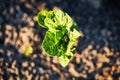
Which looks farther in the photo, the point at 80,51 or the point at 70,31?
the point at 80,51

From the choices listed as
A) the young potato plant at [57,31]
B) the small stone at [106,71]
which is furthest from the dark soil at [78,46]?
the young potato plant at [57,31]

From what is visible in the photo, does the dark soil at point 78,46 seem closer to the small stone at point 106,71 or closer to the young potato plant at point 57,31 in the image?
the small stone at point 106,71

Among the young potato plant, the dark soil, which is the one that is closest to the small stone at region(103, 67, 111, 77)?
the dark soil

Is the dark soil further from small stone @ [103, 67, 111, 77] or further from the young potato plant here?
the young potato plant

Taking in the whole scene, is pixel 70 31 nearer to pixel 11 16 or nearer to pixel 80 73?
pixel 80 73

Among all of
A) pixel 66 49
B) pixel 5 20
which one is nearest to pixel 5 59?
pixel 5 20

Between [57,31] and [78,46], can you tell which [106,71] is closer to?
[78,46]

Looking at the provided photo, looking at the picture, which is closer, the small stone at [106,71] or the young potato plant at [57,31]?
the young potato plant at [57,31]

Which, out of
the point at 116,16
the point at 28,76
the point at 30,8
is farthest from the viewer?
the point at 116,16
